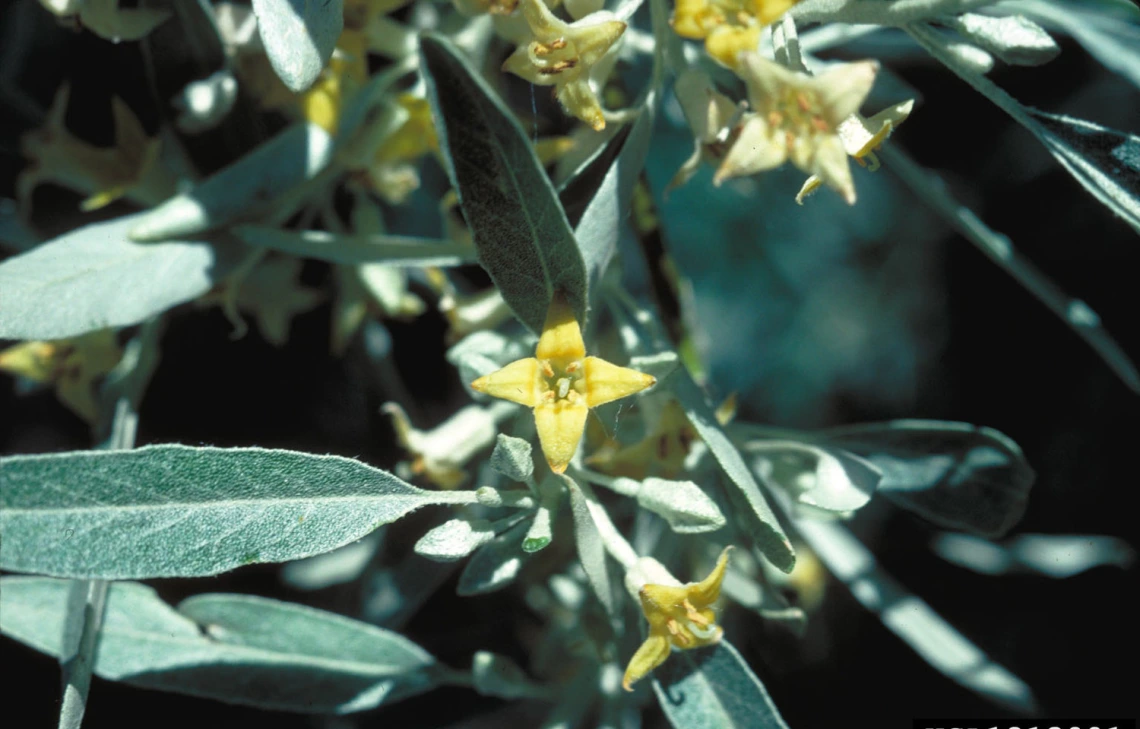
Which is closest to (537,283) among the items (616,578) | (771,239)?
(616,578)

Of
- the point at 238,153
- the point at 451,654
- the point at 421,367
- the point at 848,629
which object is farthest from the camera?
the point at 848,629


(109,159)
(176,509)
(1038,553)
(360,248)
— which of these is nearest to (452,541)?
(176,509)

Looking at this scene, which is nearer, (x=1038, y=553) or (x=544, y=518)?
(x=544, y=518)

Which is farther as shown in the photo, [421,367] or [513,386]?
[421,367]

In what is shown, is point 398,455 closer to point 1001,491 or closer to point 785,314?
point 1001,491

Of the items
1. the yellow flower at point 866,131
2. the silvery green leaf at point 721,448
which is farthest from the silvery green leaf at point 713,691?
the yellow flower at point 866,131

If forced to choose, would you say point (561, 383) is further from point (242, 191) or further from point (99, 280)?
point (99, 280)
